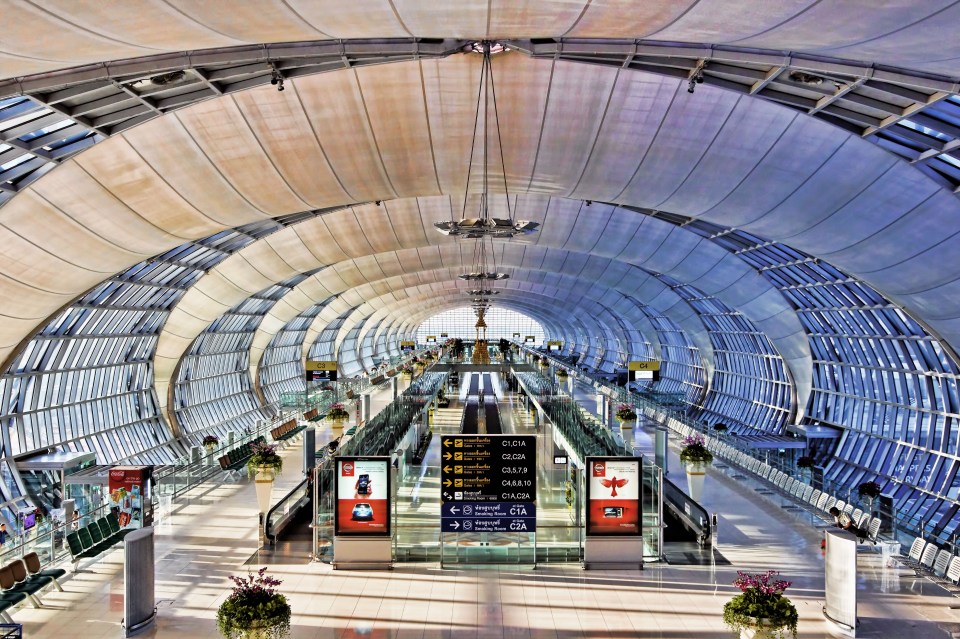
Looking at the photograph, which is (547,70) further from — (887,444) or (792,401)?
(792,401)

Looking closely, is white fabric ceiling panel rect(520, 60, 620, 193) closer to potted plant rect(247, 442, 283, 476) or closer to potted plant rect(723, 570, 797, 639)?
potted plant rect(247, 442, 283, 476)

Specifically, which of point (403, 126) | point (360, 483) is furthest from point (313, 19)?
point (403, 126)

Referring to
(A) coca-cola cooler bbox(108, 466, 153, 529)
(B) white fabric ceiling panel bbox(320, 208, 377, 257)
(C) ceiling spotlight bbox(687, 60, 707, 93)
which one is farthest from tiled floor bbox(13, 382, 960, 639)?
(B) white fabric ceiling panel bbox(320, 208, 377, 257)

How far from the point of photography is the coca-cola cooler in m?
16.1

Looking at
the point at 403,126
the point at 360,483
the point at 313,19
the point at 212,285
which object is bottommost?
the point at 360,483

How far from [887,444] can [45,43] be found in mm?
35203

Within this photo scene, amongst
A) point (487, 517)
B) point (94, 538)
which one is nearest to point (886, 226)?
point (487, 517)

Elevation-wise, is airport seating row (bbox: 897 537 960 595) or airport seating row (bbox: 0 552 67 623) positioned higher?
airport seating row (bbox: 0 552 67 623)

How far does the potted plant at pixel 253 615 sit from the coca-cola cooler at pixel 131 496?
7885 mm

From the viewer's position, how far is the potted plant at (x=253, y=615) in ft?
30.1

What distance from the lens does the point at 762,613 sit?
9.48m

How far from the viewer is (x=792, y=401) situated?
4356 cm

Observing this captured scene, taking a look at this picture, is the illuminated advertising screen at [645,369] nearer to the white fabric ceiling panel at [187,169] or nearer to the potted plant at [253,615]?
the white fabric ceiling panel at [187,169]

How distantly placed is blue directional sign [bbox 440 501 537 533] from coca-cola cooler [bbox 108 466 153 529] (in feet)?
22.5
